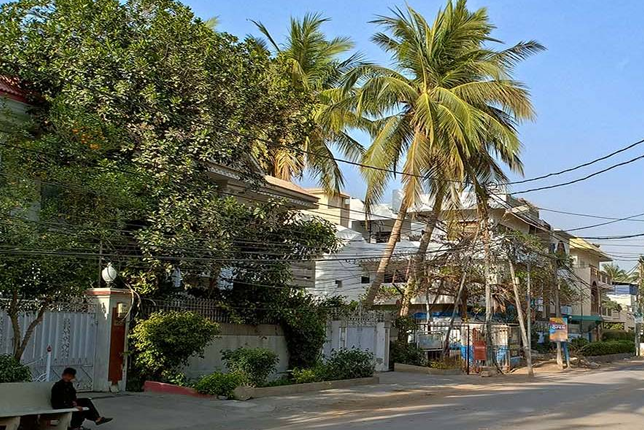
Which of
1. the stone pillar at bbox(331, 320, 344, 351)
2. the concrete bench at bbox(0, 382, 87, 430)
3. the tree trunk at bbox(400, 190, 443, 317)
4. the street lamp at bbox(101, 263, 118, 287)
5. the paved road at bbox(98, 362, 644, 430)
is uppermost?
the tree trunk at bbox(400, 190, 443, 317)

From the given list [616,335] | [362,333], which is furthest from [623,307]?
[362,333]

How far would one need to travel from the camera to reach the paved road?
13.6 m

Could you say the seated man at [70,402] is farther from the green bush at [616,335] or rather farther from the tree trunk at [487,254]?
the green bush at [616,335]

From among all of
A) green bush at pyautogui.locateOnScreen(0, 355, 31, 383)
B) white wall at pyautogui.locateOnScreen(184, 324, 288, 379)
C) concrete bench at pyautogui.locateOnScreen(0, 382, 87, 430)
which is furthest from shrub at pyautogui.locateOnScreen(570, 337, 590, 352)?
concrete bench at pyautogui.locateOnScreen(0, 382, 87, 430)

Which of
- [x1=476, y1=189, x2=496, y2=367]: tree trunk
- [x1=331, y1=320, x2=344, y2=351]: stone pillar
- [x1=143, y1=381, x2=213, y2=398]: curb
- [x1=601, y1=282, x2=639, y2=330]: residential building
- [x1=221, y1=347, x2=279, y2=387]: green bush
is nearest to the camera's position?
[x1=143, y1=381, x2=213, y2=398]: curb

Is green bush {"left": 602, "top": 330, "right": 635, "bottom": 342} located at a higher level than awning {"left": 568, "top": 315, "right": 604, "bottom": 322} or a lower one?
lower

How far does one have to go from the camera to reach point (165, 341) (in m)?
17.2

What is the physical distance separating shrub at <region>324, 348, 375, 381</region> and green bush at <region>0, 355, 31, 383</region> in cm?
912

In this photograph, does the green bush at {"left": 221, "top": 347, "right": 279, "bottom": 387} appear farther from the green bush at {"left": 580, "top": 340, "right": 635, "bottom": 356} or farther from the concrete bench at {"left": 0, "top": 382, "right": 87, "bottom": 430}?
the green bush at {"left": 580, "top": 340, "right": 635, "bottom": 356}

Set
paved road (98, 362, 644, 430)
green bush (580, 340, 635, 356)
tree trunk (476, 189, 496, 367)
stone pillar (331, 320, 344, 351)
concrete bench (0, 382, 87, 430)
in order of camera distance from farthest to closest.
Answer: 1. green bush (580, 340, 635, 356)
2. tree trunk (476, 189, 496, 367)
3. stone pillar (331, 320, 344, 351)
4. paved road (98, 362, 644, 430)
5. concrete bench (0, 382, 87, 430)

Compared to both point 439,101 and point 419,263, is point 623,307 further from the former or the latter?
point 439,101

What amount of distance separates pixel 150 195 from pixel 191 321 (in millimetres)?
3178

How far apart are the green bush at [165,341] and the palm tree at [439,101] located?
1039 cm

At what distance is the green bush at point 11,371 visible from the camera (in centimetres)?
1344
